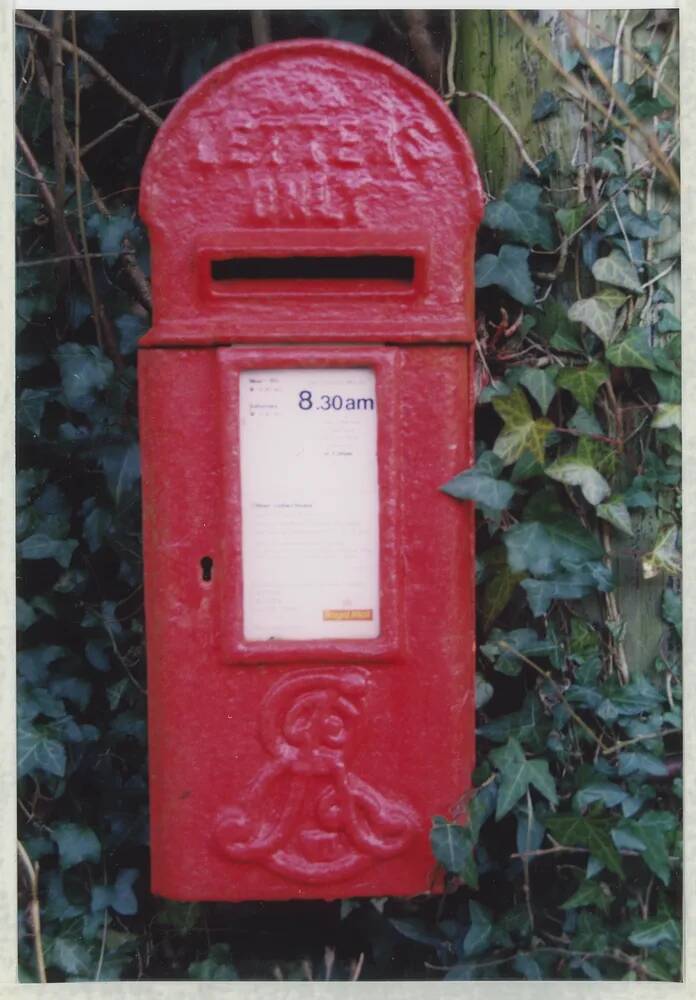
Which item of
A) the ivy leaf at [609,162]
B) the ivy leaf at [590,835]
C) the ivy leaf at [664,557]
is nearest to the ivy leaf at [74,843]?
the ivy leaf at [590,835]

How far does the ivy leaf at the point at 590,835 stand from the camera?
2.03 metres

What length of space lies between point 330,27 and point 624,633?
155cm

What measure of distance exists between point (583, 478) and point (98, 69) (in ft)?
5.07

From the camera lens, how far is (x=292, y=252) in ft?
5.83

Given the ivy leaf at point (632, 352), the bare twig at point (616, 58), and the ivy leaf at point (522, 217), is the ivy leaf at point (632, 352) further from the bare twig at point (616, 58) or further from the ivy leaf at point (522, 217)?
the bare twig at point (616, 58)

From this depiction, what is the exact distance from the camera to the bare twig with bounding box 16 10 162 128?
8.01 feet

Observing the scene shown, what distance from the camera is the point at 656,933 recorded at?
81.4 inches

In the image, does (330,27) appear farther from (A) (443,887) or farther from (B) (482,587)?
(A) (443,887)

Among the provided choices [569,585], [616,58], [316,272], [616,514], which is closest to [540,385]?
[616,514]

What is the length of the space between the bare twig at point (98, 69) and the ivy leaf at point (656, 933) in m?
2.15

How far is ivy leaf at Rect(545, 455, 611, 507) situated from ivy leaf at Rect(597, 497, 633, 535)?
20 millimetres

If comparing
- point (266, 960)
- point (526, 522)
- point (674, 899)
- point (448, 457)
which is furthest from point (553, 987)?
point (448, 457)

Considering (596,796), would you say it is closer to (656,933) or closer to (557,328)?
(656,933)

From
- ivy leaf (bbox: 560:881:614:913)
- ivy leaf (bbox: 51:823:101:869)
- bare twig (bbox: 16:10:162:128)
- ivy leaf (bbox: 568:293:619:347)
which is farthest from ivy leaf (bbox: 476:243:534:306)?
ivy leaf (bbox: 51:823:101:869)
